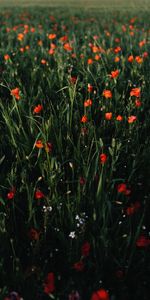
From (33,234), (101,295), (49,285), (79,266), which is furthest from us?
(33,234)

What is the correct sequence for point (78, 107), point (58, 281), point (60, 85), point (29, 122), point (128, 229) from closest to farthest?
point (58, 281) → point (128, 229) → point (29, 122) → point (78, 107) → point (60, 85)

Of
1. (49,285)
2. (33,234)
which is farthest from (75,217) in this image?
(49,285)

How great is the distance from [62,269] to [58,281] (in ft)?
0.20

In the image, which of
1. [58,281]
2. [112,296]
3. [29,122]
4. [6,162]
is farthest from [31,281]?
[29,122]

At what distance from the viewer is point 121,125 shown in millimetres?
2578

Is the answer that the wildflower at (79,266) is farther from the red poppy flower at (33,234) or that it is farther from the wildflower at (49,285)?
the red poppy flower at (33,234)

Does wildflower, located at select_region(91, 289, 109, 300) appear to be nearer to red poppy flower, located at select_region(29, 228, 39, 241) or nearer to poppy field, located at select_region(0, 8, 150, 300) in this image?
poppy field, located at select_region(0, 8, 150, 300)

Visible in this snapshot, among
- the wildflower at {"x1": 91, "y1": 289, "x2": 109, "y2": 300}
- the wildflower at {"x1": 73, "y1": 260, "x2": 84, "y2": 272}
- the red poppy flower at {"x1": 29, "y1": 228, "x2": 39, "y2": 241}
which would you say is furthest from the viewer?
the red poppy flower at {"x1": 29, "y1": 228, "x2": 39, "y2": 241}

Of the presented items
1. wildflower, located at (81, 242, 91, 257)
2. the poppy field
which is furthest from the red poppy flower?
wildflower, located at (81, 242, 91, 257)

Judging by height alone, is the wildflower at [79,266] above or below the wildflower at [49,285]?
below

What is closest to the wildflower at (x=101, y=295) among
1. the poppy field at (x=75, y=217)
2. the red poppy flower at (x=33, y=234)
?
the poppy field at (x=75, y=217)

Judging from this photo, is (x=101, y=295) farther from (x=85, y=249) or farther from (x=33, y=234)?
(x=33, y=234)

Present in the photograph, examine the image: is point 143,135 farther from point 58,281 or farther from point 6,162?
point 58,281

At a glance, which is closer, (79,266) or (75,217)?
(79,266)
